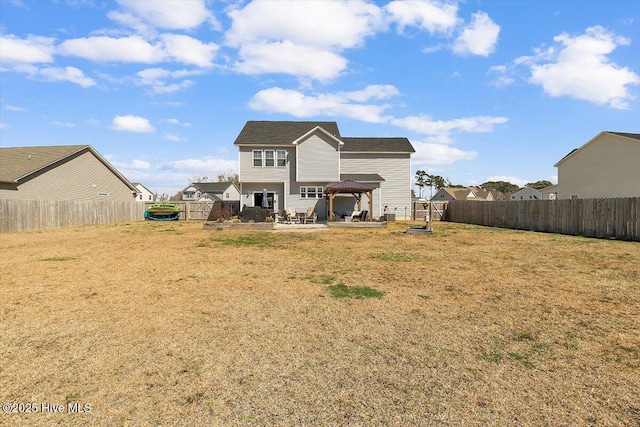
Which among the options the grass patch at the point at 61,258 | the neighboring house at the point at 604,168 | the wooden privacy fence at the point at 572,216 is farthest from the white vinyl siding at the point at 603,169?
the grass patch at the point at 61,258

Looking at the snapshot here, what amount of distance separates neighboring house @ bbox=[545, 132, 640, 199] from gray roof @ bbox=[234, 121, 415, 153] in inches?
477

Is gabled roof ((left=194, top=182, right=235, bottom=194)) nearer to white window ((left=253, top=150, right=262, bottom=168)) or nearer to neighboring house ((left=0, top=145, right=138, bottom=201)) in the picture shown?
neighboring house ((left=0, top=145, right=138, bottom=201))

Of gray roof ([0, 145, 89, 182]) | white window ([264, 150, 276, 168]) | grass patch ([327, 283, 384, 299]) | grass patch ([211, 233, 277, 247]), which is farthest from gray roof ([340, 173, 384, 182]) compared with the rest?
grass patch ([327, 283, 384, 299])

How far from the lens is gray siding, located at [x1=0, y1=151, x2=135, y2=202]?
79.2 feet

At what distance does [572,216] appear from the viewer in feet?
55.8

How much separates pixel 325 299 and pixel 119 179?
34293mm

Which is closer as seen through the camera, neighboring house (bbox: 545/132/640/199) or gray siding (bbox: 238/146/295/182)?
neighboring house (bbox: 545/132/640/199)

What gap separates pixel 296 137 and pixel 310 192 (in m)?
4.57

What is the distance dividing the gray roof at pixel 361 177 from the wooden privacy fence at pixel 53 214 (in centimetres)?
1860

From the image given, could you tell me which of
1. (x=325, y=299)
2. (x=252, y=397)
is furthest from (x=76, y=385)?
(x=325, y=299)

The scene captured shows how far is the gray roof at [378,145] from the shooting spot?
3011cm

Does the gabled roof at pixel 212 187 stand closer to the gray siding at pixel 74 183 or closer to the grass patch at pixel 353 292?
the gray siding at pixel 74 183

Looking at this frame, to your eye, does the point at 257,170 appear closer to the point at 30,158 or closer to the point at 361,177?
the point at 361,177

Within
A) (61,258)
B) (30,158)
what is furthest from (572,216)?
(30,158)
